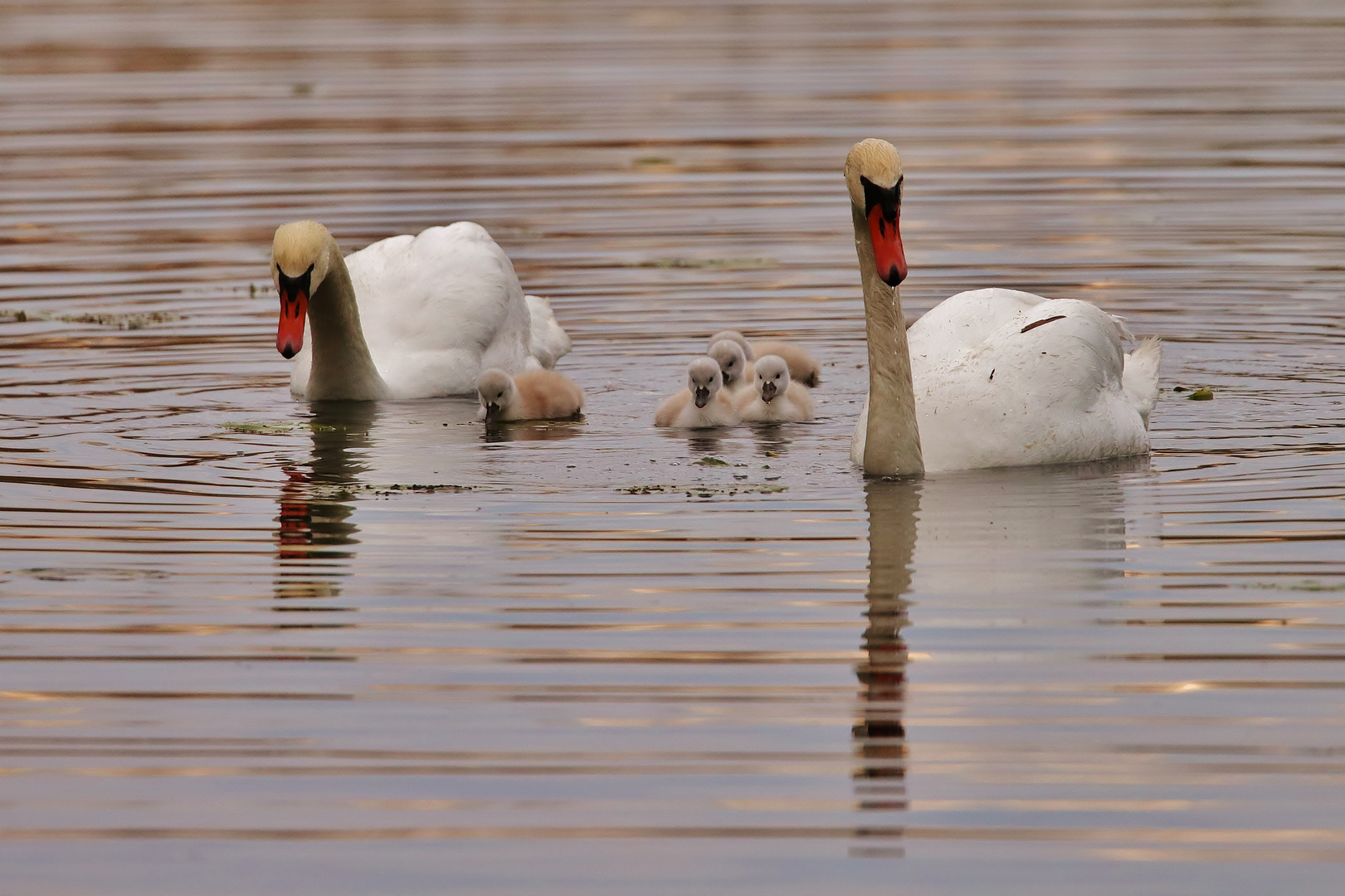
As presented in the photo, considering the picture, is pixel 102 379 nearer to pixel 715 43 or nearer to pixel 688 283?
pixel 688 283

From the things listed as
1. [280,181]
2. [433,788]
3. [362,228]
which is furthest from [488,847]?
[280,181]

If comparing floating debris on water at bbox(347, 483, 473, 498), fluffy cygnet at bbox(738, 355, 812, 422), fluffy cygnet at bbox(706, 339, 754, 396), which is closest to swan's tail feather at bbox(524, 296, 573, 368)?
fluffy cygnet at bbox(706, 339, 754, 396)

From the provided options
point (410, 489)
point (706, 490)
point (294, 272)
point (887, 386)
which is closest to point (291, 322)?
point (294, 272)

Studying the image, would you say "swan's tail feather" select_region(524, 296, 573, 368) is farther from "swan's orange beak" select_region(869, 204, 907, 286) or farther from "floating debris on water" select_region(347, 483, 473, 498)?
"swan's orange beak" select_region(869, 204, 907, 286)

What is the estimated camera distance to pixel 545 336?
580 inches

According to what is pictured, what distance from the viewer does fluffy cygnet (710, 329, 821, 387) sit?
1309 cm

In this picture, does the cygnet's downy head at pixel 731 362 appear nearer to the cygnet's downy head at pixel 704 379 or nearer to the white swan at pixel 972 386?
the cygnet's downy head at pixel 704 379

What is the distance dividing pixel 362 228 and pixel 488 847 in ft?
46.8

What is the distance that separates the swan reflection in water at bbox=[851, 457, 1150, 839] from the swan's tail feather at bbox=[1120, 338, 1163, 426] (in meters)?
0.60

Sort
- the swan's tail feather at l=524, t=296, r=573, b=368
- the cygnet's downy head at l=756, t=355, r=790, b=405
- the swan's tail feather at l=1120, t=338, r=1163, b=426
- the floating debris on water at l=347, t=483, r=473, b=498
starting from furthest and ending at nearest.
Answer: the swan's tail feather at l=524, t=296, r=573, b=368, the cygnet's downy head at l=756, t=355, r=790, b=405, the swan's tail feather at l=1120, t=338, r=1163, b=426, the floating debris on water at l=347, t=483, r=473, b=498

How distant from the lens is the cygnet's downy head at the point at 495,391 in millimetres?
12164

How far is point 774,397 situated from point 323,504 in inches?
112

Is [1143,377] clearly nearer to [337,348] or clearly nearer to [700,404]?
[700,404]

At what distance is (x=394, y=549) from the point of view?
9.15m
